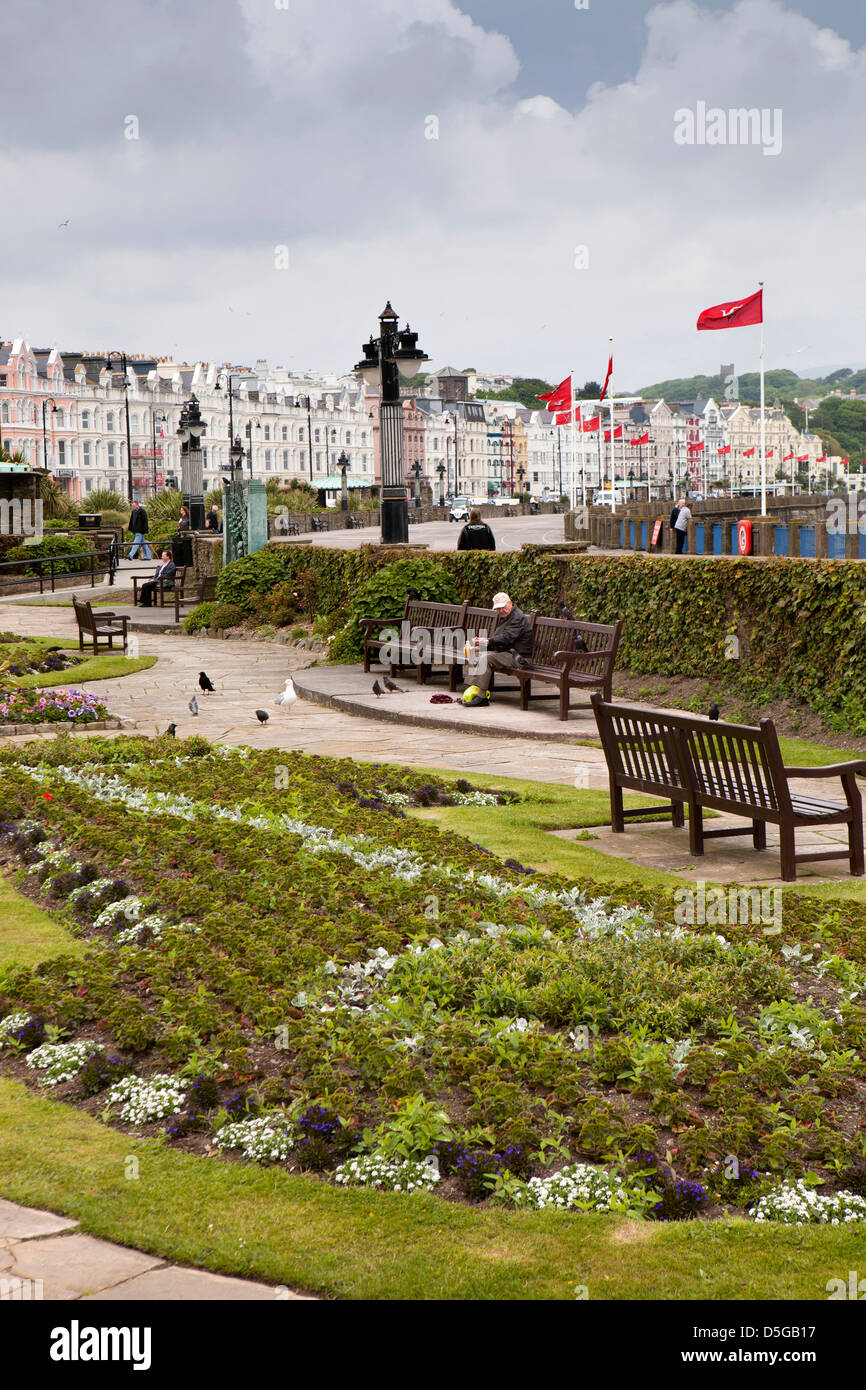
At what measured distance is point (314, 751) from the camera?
12195 millimetres

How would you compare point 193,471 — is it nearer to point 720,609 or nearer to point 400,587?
point 400,587

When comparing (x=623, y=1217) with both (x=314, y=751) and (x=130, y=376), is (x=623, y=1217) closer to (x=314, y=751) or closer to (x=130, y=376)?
(x=314, y=751)

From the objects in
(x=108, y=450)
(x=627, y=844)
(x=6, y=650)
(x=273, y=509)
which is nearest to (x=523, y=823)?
(x=627, y=844)

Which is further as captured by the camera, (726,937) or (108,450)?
(108,450)

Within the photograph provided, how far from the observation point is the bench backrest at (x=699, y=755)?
771cm

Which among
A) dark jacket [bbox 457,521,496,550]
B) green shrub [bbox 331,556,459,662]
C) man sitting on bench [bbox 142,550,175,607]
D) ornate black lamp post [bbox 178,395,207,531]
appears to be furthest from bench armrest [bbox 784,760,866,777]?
ornate black lamp post [bbox 178,395,207,531]

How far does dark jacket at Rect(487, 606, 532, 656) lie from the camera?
14703mm

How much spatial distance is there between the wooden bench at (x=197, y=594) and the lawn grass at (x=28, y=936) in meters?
18.7

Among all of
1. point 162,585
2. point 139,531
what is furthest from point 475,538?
point 139,531

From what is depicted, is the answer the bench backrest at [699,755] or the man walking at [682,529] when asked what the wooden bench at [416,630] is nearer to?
the bench backrest at [699,755]

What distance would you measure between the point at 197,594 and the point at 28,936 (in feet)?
71.8

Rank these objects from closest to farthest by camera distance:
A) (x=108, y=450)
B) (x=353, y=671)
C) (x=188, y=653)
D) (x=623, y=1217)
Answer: (x=623, y=1217)
(x=353, y=671)
(x=188, y=653)
(x=108, y=450)
